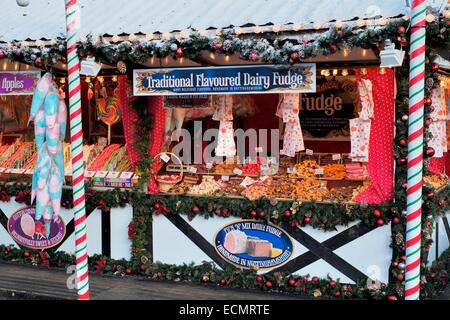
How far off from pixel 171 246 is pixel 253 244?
1196 mm

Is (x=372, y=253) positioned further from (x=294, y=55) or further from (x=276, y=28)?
(x=276, y=28)

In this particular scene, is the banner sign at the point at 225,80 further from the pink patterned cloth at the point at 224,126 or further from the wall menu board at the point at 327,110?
the wall menu board at the point at 327,110

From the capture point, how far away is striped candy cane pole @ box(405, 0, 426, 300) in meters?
4.76

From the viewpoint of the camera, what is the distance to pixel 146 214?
8.09m

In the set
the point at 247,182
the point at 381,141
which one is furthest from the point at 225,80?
the point at 381,141

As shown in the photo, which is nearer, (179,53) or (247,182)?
(179,53)

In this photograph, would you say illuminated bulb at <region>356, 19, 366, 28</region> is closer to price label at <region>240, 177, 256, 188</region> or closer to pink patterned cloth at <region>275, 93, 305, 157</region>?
pink patterned cloth at <region>275, 93, 305, 157</region>

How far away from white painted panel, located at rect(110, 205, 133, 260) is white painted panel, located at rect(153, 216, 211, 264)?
405 millimetres

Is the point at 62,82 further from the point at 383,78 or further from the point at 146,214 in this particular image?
the point at 383,78

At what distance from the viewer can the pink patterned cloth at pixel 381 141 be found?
699cm

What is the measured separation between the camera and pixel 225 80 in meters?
7.28

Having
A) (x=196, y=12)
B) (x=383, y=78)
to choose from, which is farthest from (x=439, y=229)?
(x=196, y=12)

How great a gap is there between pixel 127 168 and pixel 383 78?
382 centimetres

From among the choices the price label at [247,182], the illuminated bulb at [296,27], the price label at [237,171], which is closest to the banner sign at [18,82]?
the price label at [237,171]
